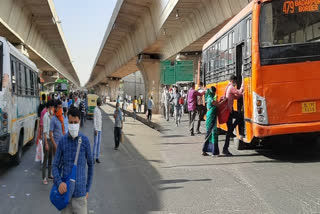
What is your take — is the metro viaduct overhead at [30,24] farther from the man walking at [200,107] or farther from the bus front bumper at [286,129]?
the bus front bumper at [286,129]

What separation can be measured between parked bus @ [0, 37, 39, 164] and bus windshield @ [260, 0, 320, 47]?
19.0 feet

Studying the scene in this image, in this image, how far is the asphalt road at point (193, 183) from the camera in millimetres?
6215

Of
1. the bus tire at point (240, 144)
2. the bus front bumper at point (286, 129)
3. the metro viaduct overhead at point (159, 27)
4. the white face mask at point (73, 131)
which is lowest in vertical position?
the bus tire at point (240, 144)

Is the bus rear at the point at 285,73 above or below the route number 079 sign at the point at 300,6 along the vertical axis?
below

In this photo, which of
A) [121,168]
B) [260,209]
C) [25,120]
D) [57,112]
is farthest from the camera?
[25,120]

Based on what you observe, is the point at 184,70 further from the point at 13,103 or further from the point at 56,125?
the point at 56,125

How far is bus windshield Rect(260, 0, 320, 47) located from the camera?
912 cm

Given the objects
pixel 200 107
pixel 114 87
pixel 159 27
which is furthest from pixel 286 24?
pixel 114 87

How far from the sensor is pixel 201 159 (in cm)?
1052

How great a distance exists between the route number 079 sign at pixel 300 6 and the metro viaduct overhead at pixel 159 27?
6.47 meters

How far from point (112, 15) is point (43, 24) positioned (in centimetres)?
518

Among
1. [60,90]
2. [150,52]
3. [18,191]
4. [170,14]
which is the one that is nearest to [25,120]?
[18,191]

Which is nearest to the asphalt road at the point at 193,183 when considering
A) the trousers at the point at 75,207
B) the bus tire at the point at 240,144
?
the bus tire at the point at 240,144

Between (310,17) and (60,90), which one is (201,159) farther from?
(60,90)
